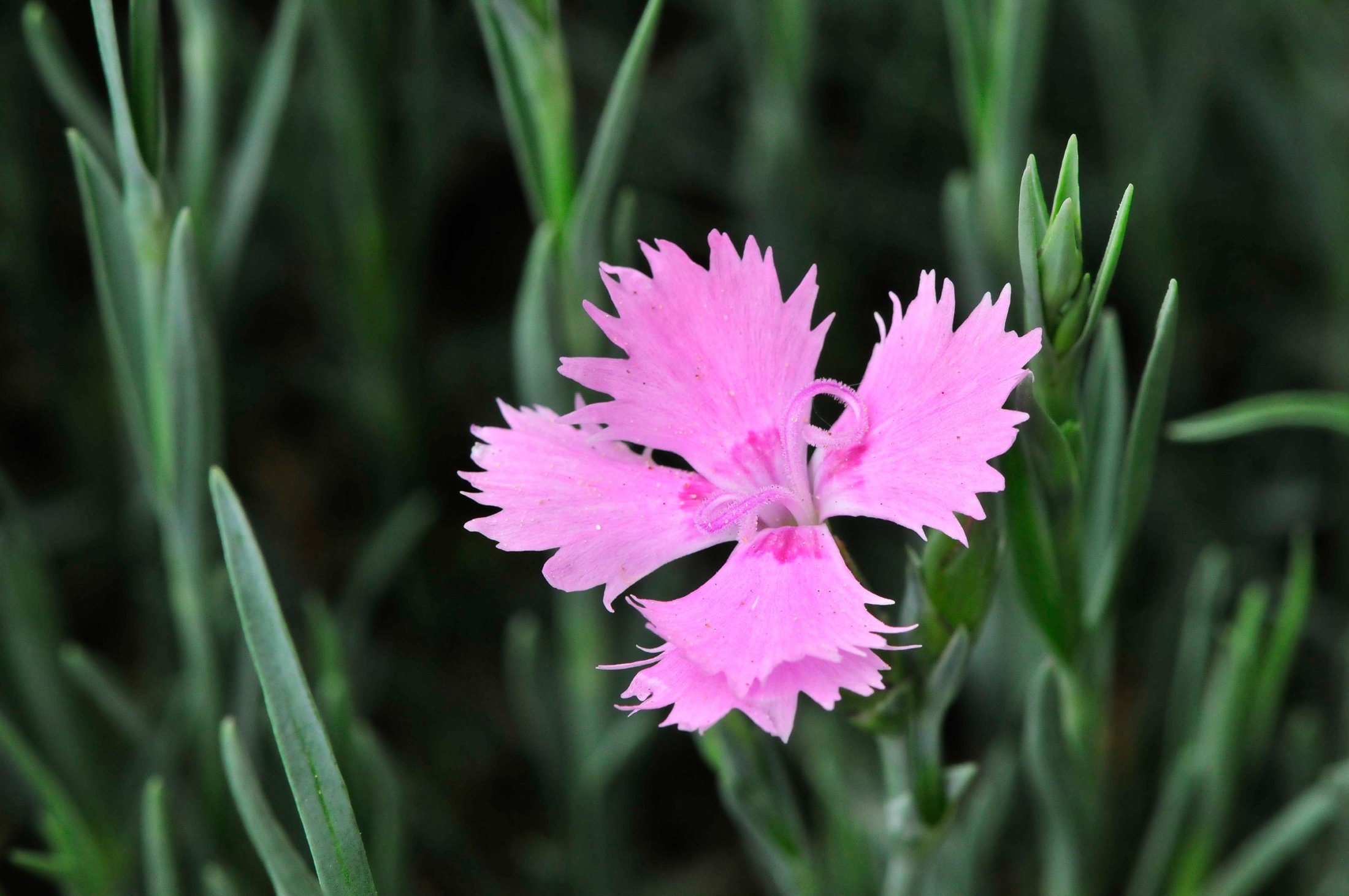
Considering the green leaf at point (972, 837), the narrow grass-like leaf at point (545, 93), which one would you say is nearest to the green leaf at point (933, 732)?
the green leaf at point (972, 837)

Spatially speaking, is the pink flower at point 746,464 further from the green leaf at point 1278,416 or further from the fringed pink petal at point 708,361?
the green leaf at point 1278,416

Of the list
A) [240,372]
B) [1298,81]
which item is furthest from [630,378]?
[1298,81]

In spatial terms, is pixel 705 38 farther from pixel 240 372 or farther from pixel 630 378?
pixel 630 378

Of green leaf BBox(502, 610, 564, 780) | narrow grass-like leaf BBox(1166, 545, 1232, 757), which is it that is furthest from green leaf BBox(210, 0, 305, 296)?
narrow grass-like leaf BBox(1166, 545, 1232, 757)

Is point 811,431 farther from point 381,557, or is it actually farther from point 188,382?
point 381,557

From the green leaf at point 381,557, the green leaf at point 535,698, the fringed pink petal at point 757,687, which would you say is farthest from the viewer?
the green leaf at point 381,557

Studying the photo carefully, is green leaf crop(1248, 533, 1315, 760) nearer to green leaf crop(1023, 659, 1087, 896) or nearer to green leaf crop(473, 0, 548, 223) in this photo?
green leaf crop(1023, 659, 1087, 896)
